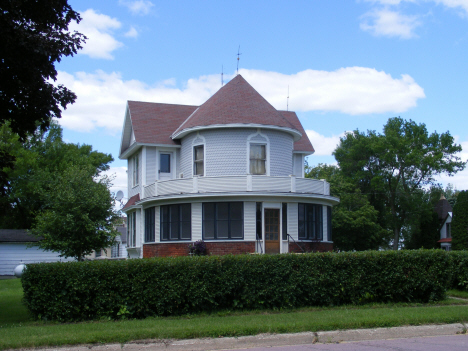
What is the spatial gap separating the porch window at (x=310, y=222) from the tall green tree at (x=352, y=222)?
17.4 metres

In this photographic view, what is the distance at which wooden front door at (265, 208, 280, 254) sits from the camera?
24.6m

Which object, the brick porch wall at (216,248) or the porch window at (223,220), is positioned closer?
the brick porch wall at (216,248)

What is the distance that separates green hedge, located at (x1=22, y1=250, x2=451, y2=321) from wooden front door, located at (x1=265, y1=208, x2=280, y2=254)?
32.6ft

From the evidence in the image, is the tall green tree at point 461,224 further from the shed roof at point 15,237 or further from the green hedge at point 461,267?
the shed roof at point 15,237

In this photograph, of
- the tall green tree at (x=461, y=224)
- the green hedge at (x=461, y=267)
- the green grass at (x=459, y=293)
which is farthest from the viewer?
the tall green tree at (x=461, y=224)

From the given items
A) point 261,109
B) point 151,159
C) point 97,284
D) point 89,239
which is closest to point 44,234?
point 89,239

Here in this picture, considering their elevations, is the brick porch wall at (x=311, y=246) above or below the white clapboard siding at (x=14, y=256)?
above

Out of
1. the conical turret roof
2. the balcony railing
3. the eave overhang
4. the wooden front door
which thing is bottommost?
the wooden front door

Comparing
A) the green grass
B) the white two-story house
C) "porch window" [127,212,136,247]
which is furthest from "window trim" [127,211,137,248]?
the green grass

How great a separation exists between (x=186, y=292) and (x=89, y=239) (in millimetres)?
15904

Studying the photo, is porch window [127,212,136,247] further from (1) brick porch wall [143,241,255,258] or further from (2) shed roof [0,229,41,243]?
(2) shed roof [0,229,41,243]

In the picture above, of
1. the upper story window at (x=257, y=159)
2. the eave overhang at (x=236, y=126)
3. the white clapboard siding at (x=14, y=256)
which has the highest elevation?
the eave overhang at (x=236, y=126)

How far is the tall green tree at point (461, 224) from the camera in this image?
4312 centimetres

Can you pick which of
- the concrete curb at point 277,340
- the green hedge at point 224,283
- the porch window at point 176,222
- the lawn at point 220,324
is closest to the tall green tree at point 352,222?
the porch window at point 176,222
